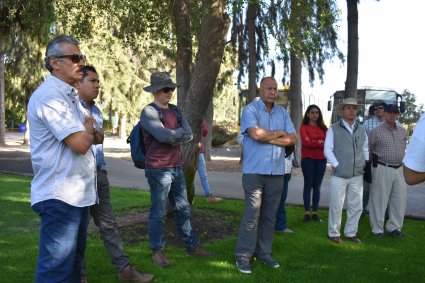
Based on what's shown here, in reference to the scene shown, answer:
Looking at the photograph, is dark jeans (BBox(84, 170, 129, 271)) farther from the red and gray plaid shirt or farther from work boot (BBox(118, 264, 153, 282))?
the red and gray plaid shirt

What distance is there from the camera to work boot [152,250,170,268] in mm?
4984

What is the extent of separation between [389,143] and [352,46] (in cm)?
446

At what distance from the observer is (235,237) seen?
20.5ft

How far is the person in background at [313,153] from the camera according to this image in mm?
7359

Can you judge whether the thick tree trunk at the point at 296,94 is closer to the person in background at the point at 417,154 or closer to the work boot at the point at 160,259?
the work boot at the point at 160,259

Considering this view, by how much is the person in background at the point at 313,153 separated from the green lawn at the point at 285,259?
0.49m

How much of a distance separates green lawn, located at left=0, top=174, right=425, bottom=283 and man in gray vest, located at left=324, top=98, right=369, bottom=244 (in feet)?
0.98

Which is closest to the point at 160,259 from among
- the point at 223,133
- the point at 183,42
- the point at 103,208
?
the point at 103,208

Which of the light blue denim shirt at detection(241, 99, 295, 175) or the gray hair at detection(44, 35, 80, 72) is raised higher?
the gray hair at detection(44, 35, 80, 72)

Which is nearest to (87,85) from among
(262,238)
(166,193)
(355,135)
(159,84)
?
(159,84)

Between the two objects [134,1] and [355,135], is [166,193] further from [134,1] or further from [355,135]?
[134,1]

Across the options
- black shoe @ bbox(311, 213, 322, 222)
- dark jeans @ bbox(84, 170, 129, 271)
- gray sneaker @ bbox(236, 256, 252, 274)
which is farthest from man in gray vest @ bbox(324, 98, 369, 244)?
dark jeans @ bbox(84, 170, 129, 271)

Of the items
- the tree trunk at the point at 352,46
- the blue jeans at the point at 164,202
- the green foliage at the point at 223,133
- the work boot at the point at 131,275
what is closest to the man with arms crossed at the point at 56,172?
the work boot at the point at 131,275

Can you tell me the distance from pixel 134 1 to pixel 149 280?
17.1ft
